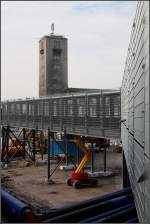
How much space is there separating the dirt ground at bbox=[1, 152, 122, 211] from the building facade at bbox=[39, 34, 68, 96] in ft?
116

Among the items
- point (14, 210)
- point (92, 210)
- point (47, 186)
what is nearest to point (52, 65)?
point (47, 186)

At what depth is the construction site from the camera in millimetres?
6248

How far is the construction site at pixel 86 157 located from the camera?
625 cm

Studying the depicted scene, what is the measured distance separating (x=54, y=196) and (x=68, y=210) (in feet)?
28.1

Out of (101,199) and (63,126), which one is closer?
(101,199)

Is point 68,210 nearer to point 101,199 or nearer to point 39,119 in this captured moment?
point 101,199

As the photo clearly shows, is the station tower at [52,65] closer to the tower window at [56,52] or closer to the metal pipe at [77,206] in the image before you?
the tower window at [56,52]

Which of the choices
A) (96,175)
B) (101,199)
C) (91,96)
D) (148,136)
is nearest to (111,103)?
(91,96)

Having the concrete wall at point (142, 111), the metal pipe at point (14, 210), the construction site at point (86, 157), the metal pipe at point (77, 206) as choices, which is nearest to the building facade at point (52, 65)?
the construction site at point (86, 157)

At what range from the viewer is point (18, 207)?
15.9 metres

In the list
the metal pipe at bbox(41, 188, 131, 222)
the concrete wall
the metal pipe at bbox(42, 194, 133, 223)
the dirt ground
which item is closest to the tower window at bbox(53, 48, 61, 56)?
the dirt ground

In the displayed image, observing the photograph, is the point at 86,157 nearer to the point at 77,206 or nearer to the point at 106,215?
the point at 77,206

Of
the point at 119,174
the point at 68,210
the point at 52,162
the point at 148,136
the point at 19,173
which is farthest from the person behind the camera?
the point at 52,162

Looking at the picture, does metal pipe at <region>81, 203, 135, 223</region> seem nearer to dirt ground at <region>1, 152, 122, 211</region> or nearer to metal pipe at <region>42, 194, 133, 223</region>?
metal pipe at <region>42, 194, 133, 223</region>
